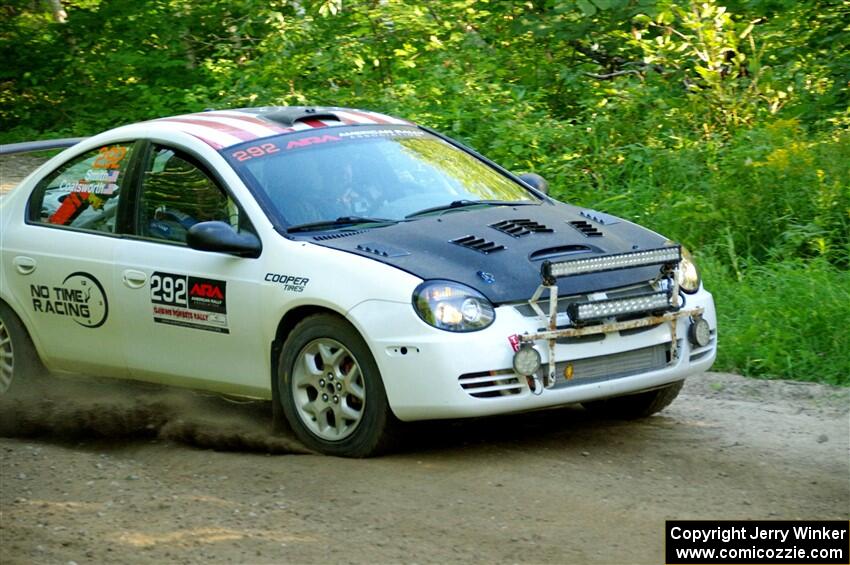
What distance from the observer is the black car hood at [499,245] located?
19.9ft

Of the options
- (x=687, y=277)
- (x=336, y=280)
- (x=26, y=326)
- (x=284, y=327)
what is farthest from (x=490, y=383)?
(x=26, y=326)

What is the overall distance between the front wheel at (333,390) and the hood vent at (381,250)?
33 cm

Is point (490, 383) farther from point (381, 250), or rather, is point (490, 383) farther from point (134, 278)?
point (134, 278)

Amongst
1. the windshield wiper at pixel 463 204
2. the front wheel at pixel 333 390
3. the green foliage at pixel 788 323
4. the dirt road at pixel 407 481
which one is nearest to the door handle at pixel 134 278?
the dirt road at pixel 407 481

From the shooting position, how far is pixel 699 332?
655 cm

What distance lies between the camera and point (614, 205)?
36.2 ft

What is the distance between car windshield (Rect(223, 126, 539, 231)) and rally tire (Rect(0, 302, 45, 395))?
169 centimetres

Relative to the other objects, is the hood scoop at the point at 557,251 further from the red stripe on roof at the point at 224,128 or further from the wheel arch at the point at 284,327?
the red stripe on roof at the point at 224,128

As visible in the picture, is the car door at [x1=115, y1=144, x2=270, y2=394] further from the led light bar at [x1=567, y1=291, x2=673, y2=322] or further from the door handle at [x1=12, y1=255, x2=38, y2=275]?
the led light bar at [x1=567, y1=291, x2=673, y2=322]

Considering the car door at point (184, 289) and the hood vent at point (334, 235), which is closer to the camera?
the hood vent at point (334, 235)

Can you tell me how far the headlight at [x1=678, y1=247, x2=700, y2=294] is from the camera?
22.0 ft

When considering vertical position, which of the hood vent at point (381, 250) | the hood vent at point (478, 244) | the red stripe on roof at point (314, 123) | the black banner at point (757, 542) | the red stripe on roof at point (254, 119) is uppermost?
the red stripe on roof at point (254, 119)

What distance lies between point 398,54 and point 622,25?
230 cm

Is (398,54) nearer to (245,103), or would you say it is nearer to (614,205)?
(245,103)
